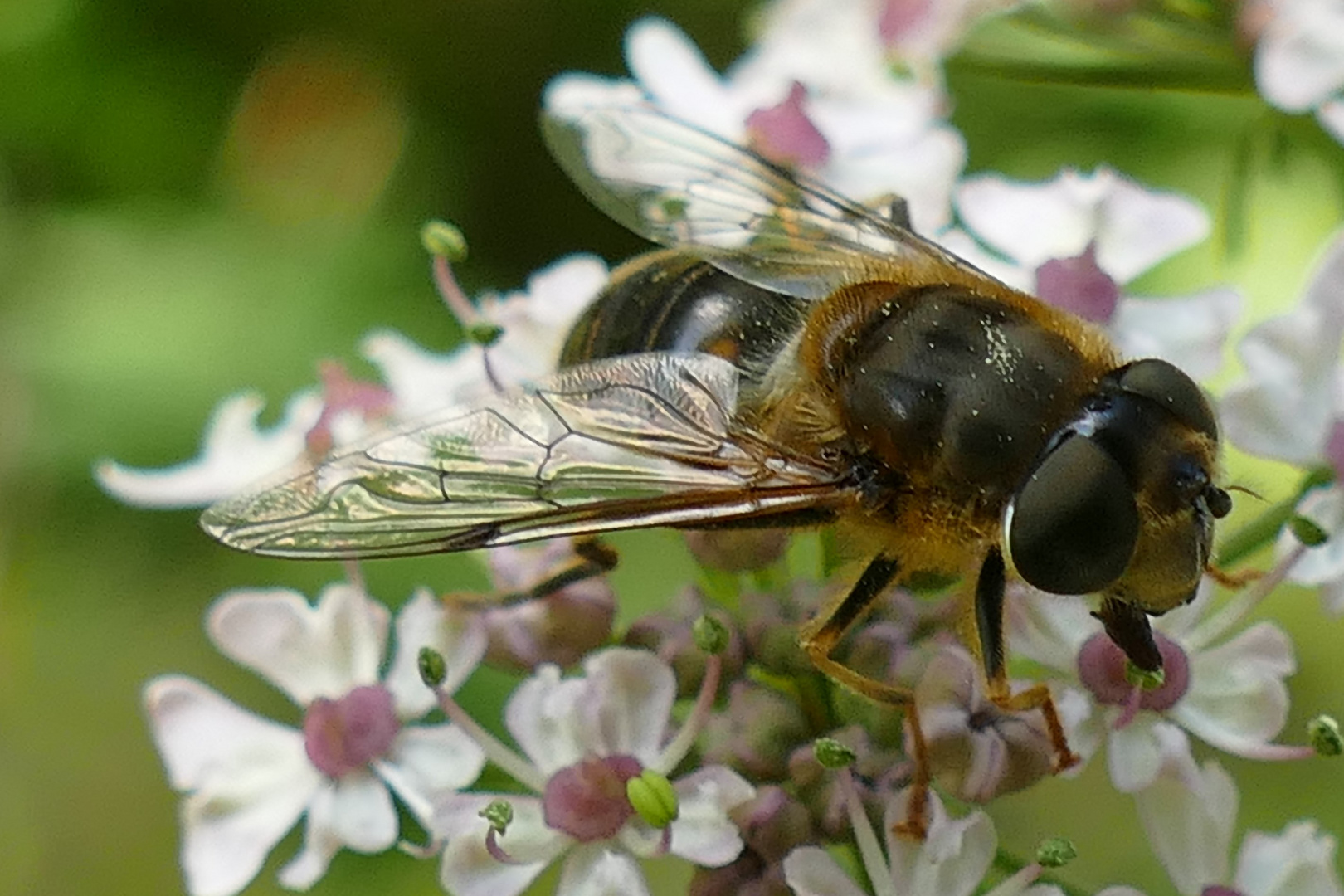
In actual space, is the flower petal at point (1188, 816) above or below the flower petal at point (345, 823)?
above

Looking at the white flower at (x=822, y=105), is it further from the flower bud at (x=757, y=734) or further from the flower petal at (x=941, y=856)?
the flower petal at (x=941, y=856)

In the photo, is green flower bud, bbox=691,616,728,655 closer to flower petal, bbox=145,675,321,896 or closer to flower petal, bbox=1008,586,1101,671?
flower petal, bbox=1008,586,1101,671

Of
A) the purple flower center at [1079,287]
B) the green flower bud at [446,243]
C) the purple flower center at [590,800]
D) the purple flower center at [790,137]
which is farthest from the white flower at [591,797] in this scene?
the purple flower center at [790,137]

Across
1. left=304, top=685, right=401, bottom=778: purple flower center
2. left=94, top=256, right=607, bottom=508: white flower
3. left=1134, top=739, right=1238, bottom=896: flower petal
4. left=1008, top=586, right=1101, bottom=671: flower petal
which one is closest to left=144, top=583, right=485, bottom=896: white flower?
left=304, top=685, right=401, bottom=778: purple flower center

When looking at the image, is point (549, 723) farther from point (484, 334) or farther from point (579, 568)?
point (484, 334)

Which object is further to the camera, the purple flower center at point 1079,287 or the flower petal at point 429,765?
the purple flower center at point 1079,287

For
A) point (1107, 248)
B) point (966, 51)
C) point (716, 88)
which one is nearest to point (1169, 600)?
point (1107, 248)

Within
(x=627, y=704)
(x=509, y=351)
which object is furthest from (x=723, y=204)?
(x=627, y=704)
